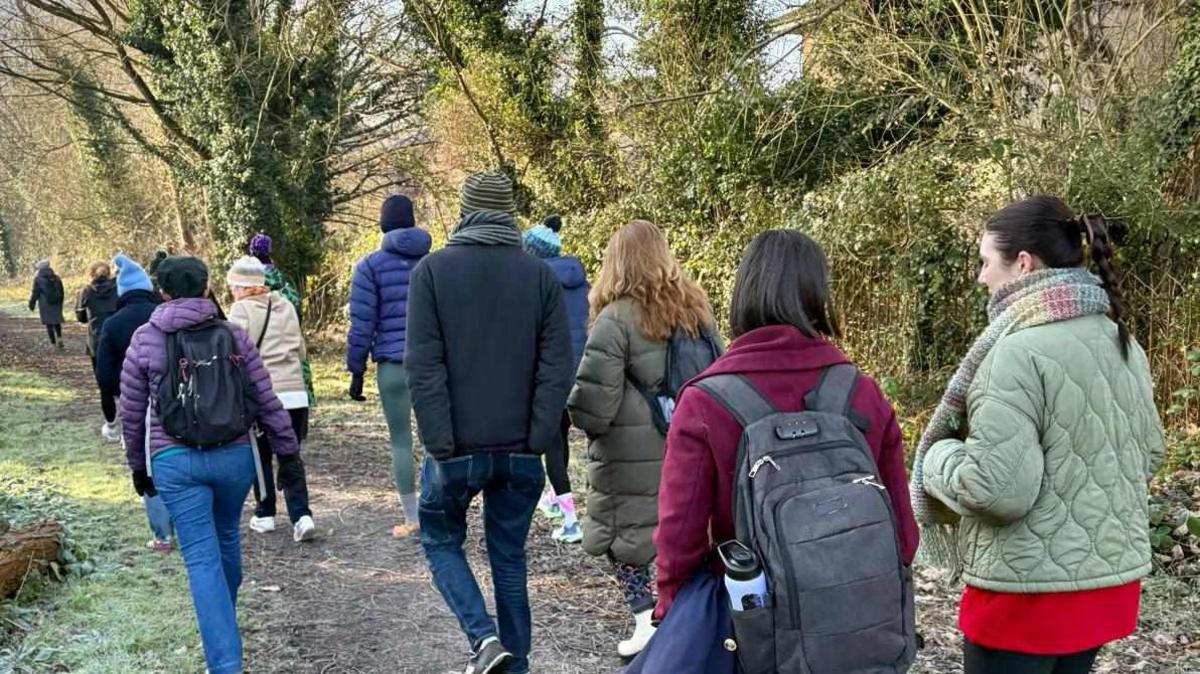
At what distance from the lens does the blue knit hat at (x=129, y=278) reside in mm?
6590

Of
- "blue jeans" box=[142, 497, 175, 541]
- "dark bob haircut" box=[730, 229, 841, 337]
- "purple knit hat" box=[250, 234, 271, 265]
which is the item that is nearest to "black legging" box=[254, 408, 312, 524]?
"blue jeans" box=[142, 497, 175, 541]

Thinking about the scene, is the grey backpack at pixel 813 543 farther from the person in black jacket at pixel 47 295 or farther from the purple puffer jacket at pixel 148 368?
the person in black jacket at pixel 47 295

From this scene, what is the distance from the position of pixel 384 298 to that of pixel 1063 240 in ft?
14.0

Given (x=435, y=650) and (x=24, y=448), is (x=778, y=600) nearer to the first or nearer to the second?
(x=435, y=650)

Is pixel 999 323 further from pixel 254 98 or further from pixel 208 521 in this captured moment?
pixel 254 98

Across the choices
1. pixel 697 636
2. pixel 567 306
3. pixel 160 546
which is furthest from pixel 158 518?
pixel 697 636

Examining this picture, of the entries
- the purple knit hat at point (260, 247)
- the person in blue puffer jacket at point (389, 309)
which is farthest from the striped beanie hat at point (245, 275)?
the purple knit hat at point (260, 247)

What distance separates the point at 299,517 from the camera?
6.12m

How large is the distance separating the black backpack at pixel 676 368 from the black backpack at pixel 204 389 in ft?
5.56

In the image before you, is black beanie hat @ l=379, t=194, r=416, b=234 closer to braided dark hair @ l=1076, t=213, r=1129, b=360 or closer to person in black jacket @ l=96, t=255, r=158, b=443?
person in black jacket @ l=96, t=255, r=158, b=443

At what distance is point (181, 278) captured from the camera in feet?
13.0

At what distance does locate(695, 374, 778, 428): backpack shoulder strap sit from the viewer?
2104 millimetres

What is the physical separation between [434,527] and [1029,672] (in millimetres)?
2232

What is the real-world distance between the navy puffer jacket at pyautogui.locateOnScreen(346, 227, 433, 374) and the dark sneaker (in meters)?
2.52
